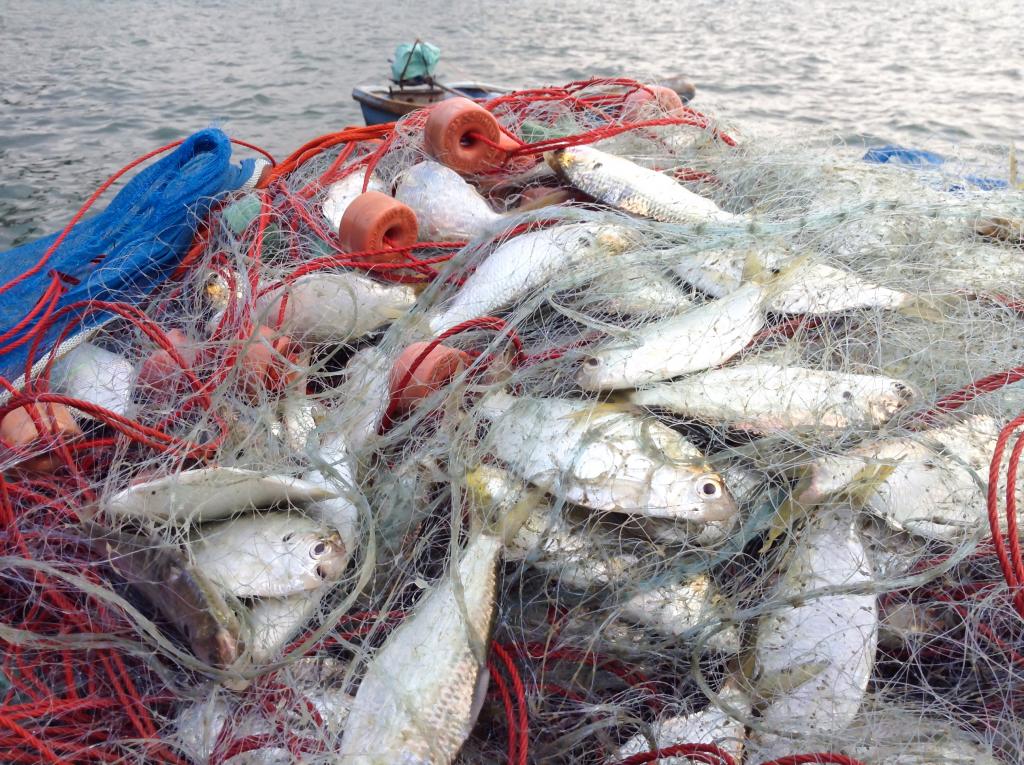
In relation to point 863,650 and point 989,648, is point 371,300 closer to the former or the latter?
point 863,650

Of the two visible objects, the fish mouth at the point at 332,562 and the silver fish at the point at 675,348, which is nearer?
the fish mouth at the point at 332,562

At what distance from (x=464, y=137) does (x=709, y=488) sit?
2.48 meters

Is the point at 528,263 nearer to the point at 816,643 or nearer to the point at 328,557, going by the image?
the point at 328,557

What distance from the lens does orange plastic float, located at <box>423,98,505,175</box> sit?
363 cm

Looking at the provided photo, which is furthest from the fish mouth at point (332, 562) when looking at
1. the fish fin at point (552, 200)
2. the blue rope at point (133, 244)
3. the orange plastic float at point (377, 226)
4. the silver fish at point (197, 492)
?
the fish fin at point (552, 200)

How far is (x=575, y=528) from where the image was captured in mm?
2111

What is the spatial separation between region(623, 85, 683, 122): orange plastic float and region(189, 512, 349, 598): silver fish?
3.32m

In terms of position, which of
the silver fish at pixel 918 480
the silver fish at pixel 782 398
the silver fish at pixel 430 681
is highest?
the silver fish at pixel 782 398

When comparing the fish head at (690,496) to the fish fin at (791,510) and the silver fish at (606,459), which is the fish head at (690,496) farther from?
the fish fin at (791,510)

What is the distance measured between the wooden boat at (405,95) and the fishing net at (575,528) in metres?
5.47

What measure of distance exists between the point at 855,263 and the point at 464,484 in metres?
1.68

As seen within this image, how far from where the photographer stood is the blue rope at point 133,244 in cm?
320

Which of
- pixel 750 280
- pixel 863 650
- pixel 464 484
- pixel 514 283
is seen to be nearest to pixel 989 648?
pixel 863 650

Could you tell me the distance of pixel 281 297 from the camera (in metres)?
2.94
